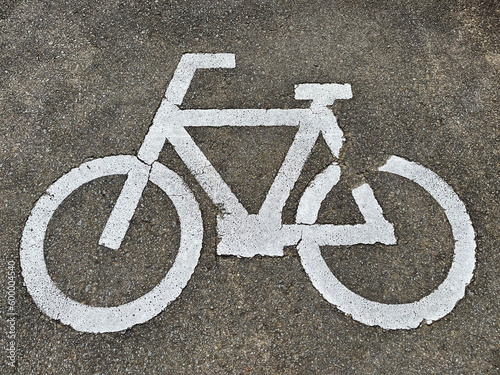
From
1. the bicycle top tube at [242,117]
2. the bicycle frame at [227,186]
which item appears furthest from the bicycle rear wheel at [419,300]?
the bicycle top tube at [242,117]

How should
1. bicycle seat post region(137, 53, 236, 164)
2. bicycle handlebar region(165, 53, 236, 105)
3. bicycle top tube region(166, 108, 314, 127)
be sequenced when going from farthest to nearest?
bicycle handlebar region(165, 53, 236, 105), bicycle top tube region(166, 108, 314, 127), bicycle seat post region(137, 53, 236, 164)

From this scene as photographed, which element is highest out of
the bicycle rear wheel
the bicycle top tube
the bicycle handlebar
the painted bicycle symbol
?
the bicycle handlebar

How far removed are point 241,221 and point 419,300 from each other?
51.3 inches

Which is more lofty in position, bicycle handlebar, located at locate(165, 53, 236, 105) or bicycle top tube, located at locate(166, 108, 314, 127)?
bicycle handlebar, located at locate(165, 53, 236, 105)

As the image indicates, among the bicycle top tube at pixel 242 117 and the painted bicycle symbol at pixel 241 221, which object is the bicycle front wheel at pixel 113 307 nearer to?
the painted bicycle symbol at pixel 241 221

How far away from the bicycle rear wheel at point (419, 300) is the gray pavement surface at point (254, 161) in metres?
0.05

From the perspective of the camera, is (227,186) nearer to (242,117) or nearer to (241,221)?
(241,221)

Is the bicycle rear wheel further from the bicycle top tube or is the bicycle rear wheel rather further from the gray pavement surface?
the bicycle top tube

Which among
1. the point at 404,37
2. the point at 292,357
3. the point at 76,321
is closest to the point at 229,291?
the point at 292,357

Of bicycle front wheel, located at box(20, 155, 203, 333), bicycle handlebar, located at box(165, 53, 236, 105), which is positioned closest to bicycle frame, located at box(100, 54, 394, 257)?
bicycle handlebar, located at box(165, 53, 236, 105)

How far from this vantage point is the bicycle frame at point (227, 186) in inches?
117

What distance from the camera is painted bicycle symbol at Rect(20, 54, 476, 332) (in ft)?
9.00

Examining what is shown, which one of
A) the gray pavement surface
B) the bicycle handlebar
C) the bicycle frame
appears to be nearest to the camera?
the gray pavement surface

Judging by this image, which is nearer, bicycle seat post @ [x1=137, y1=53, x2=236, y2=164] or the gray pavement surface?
the gray pavement surface
